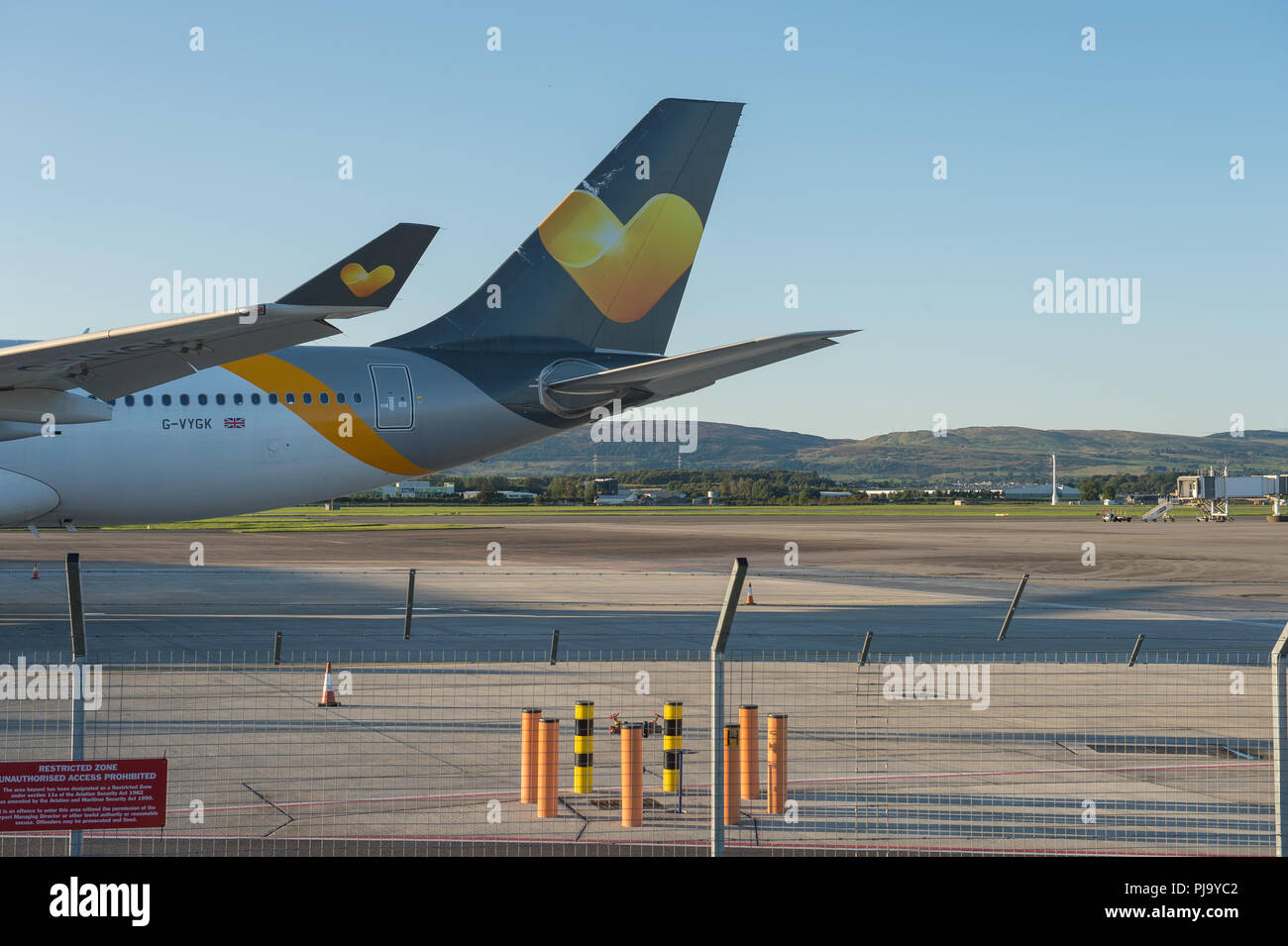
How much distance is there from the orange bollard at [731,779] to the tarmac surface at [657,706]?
0.15 m

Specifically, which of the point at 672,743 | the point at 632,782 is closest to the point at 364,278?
the point at 672,743

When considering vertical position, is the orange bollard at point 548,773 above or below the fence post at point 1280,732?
below

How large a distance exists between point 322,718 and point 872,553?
125ft

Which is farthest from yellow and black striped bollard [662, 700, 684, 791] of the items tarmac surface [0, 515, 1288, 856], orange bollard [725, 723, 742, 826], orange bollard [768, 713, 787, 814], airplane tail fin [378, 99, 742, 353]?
airplane tail fin [378, 99, 742, 353]

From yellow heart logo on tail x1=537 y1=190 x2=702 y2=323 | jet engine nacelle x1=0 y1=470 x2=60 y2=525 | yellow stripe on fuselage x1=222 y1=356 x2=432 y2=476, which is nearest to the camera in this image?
jet engine nacelle x1=0 y1=470 x2=60 y2=525

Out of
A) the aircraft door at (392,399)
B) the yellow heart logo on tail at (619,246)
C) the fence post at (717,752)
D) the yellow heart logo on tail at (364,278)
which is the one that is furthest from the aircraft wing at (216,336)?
the yellow heart logo on tail at (619,246)

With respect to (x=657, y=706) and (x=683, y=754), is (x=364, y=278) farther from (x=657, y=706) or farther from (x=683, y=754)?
(x=683, y=754)

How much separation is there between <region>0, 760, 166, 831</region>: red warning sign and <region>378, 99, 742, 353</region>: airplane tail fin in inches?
793

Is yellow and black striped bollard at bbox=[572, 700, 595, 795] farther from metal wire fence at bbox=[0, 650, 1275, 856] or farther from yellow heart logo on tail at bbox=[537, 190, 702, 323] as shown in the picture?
yellow heart logo on tail at bbox=[537, 190, 702, 323]

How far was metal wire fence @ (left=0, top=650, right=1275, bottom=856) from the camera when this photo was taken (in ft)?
30.2

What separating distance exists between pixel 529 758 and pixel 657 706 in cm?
466

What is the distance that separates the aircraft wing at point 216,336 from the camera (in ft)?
45.6

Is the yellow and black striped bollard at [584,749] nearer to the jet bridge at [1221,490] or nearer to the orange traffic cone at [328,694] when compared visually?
the orange traffic cone at [328,694]

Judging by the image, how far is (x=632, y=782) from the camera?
9.63 m
